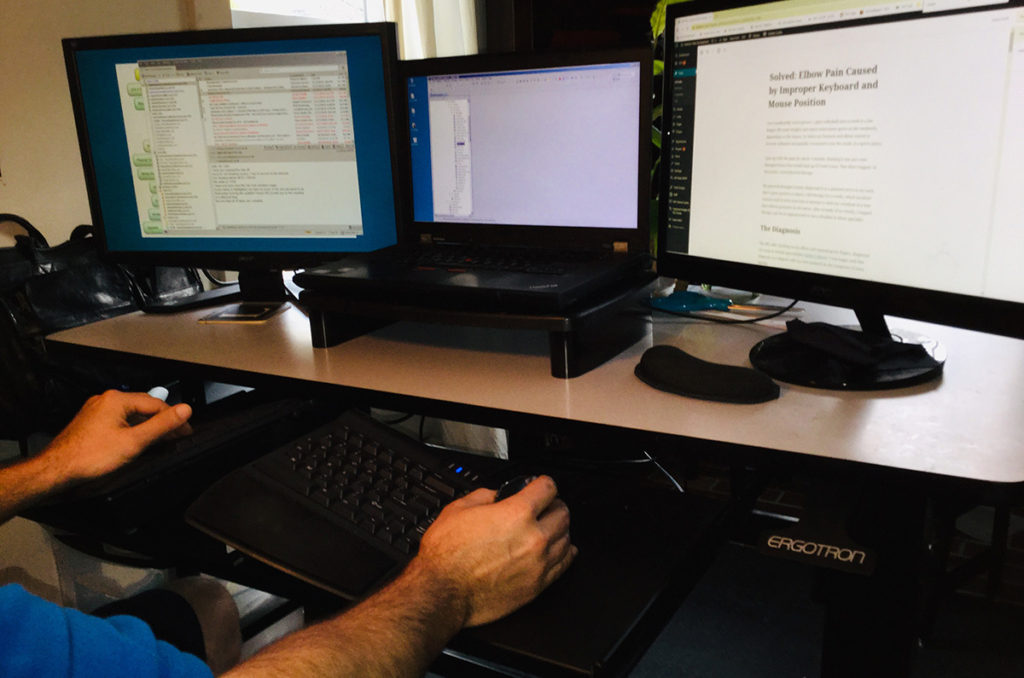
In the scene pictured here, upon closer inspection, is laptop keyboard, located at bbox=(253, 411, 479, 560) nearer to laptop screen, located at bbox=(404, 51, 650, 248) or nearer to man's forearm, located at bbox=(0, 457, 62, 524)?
man's forearm, located at bbox=(0, 457, 62, 524)

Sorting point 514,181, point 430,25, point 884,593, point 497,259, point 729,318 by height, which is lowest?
point 884,593

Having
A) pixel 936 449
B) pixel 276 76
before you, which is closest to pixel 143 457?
pixel 276 76

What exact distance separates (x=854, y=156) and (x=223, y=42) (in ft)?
3.27

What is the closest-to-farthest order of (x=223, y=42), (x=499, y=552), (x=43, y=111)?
(x=499, y=552)
(x=223, y=42)
(x=43, y=111)

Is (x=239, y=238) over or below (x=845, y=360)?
over

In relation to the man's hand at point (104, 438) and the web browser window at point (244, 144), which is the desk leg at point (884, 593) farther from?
the web browser window at point (244, 144)

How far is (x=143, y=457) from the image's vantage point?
98 cm

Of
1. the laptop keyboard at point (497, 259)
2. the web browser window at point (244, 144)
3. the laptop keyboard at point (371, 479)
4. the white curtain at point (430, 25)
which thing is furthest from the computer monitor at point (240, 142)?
the white curtain at point (430, 25)

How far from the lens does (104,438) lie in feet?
3.23

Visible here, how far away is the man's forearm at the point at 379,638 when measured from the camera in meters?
0.61

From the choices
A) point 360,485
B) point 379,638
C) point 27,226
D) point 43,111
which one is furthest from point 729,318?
point 43,111

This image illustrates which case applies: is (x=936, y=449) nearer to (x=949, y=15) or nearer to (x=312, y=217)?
(x=949, y=15)

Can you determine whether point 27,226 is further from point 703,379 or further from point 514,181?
point 703,379

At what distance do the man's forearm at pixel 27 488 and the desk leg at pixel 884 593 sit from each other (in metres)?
0.91
